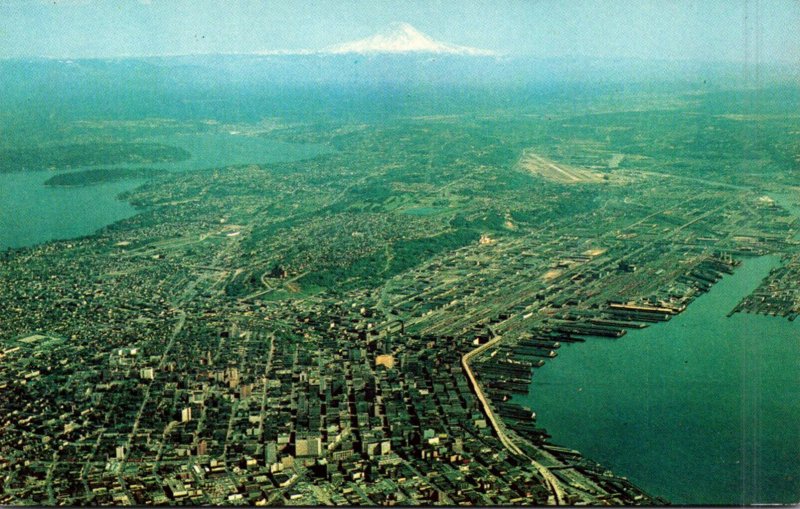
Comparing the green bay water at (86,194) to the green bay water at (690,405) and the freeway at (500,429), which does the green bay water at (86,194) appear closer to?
the freeway at (500,429)

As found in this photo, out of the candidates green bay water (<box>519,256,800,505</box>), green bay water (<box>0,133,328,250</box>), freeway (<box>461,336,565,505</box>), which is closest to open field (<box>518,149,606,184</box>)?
green bay water (<box>0,133,328,250</box>)

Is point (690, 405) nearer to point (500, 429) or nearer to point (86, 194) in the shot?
point (500, 429)

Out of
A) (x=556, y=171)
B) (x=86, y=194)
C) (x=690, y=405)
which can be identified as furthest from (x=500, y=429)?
(x=86, y=194)

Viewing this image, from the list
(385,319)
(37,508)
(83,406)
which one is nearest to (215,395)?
(83,406)

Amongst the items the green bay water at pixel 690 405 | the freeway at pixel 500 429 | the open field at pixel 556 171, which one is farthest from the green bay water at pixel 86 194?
the green bay water at pixel 690 405

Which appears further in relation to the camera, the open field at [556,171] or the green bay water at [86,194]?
the open field at [556,171]
